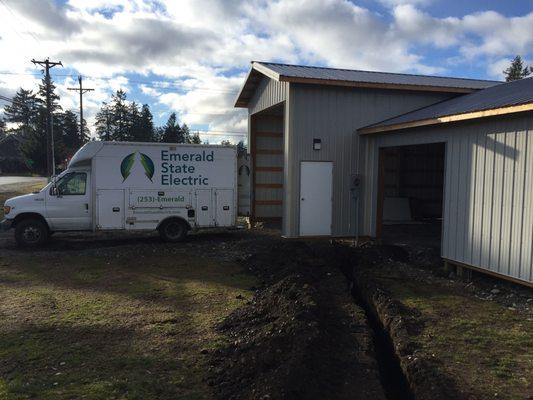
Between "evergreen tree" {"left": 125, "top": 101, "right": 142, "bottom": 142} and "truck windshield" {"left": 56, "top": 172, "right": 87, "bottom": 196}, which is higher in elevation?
"evergreen tree" {"left": 125, "top": 101, "right": 142, "bottom": 142}

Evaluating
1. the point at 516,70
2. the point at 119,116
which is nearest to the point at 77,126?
the point at 119,116

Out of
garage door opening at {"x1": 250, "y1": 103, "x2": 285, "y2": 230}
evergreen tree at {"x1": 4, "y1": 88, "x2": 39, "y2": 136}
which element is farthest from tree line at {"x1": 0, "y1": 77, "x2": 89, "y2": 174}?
garage door opening at {"x1": 250, "y1": 103, "x2": 285, "y2": 230}

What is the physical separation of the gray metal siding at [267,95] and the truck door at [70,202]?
5910 millimetres

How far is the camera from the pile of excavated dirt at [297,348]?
174 inches

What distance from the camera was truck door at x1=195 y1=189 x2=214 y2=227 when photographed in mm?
13297

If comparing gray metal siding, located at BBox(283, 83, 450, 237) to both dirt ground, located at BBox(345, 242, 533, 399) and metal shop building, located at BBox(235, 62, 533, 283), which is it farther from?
dirt ground, located at BBox(345, 242, 533, 399)

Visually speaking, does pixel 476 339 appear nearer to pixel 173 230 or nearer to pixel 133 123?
pixel 173 230

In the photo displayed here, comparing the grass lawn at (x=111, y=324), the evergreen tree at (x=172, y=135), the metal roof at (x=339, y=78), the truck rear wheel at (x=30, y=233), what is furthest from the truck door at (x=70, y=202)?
the evergreen tree at (x=172, y=135)

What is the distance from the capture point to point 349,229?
1375 cm

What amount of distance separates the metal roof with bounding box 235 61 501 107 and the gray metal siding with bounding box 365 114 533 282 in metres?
3.44

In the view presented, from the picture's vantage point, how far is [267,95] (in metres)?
15.3

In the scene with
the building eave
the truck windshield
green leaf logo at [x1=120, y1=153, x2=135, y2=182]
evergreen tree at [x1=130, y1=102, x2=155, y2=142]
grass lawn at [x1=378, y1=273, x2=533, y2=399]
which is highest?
evergreen tree at [x1=130, y1=102, x2=155, y2=142]

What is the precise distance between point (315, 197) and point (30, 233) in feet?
25.7

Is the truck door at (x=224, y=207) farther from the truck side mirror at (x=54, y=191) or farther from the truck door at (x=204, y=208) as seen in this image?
the truck side mirror at (x=54, y=191)
